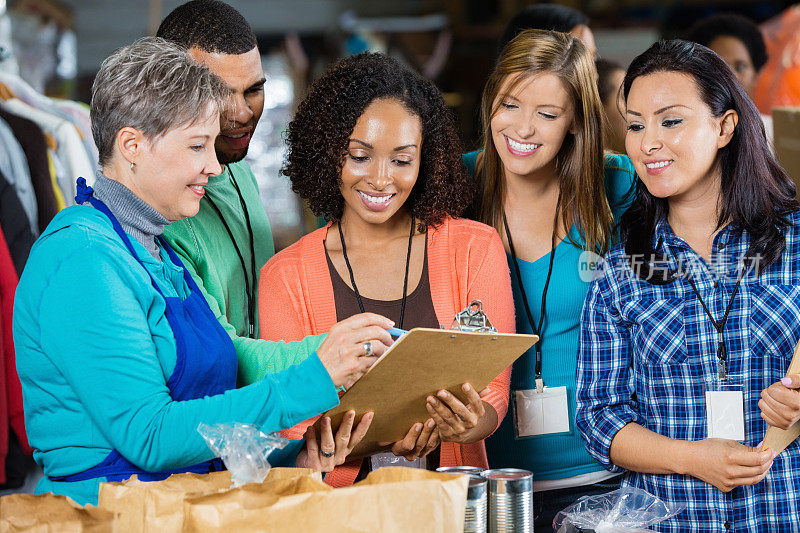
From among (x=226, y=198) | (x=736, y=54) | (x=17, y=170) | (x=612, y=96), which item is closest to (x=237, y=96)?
(x=226, y=198)

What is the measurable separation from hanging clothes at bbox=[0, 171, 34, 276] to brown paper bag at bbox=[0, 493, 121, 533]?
1.91 metres

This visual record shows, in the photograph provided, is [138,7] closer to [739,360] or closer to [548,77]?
[548,77]

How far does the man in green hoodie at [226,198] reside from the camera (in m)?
2.09

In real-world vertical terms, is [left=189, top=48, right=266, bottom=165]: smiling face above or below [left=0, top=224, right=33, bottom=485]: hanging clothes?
above

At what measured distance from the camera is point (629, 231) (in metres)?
2.05

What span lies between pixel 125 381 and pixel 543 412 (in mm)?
1129

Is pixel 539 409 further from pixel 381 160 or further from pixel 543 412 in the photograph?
pixel 381 160

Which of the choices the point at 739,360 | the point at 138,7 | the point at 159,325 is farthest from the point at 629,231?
the point at 138,7

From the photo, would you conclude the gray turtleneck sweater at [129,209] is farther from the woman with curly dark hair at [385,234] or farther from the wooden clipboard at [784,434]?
the wooden clipboard at [784,434]

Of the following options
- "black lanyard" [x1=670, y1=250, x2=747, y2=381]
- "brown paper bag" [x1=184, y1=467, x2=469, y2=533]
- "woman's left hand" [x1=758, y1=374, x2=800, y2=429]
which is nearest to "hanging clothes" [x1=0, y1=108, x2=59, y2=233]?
"brown paper bag" [x1=184, y1=467, x2=469, y2=533]

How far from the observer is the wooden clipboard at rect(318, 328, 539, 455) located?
57.3 inches

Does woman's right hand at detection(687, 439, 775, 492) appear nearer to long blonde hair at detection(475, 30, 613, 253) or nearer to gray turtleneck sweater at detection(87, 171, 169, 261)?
long blonde hair at detection(475, 30, 613, 253)

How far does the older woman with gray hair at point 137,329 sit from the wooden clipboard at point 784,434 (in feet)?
2.59

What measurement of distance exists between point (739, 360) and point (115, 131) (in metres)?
1.35
